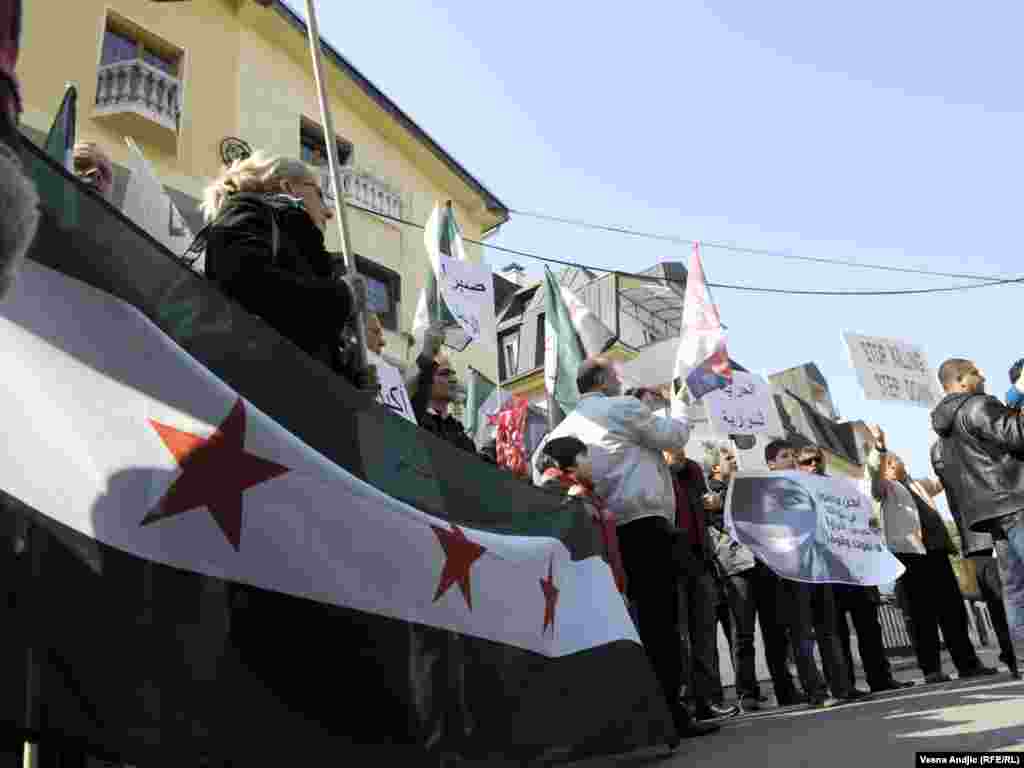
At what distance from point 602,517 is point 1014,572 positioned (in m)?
2.20

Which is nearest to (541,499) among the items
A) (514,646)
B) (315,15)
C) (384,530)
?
(514,646)

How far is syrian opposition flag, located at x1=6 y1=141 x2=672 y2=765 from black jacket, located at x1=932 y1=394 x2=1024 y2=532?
122 inches

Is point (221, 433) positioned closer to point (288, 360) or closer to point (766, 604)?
point (288, 360)

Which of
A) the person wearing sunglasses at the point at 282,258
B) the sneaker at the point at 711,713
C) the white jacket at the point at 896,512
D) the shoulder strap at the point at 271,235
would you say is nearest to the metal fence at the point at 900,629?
the white jacket at the point at 896,512

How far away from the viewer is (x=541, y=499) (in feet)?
13.3

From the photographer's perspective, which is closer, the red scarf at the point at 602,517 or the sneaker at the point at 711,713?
the red scarf at the point at 602,517

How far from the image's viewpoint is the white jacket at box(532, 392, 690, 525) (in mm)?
4902

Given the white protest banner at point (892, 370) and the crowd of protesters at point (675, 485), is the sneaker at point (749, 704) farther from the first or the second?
the white protest banner at point (892, 370)

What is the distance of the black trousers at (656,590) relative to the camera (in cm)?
471

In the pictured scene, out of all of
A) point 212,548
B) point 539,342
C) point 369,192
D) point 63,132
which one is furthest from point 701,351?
point 539,342

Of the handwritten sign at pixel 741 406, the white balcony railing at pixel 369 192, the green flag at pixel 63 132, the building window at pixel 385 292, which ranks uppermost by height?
the white balcony railing at pixel 369 192

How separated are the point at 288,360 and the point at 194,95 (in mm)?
13061

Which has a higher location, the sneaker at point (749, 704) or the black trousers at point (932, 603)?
the black trousers at point (932, 603)

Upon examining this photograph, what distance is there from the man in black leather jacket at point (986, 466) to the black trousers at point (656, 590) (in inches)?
67.1
